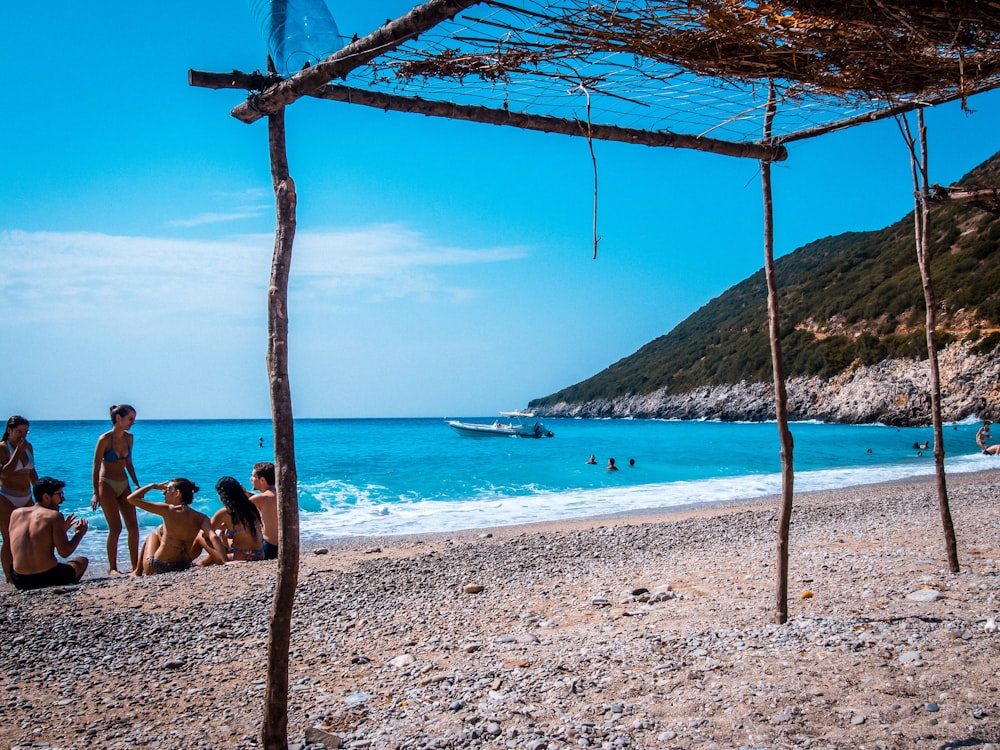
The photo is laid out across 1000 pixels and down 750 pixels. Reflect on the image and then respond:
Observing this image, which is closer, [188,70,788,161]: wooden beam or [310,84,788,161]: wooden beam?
[188,70,788,161]: wooden beam

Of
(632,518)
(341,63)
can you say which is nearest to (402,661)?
(341,63)

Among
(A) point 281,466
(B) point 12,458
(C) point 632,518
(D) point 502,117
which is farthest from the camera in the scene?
(C) point 632,518

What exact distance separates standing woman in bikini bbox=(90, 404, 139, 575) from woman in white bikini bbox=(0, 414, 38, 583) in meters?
0.68

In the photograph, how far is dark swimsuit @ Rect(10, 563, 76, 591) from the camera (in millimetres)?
6468

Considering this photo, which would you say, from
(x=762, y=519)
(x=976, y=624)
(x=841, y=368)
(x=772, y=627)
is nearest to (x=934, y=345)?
(x=976, y=624)

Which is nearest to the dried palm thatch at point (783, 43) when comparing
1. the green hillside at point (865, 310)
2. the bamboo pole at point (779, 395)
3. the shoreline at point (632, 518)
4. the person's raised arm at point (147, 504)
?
the bamboo pole at point (779, 395)

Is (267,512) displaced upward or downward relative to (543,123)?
downward

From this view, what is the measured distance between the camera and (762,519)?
1100cm

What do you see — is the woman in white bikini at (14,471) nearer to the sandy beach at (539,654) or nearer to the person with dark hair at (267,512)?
the sandy beach at (539,654)

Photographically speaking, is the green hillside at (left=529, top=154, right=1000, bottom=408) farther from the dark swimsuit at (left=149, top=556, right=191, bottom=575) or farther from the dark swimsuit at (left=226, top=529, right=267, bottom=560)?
the dark swimsuit at (left=149, top=556, right=191, bottom=575)

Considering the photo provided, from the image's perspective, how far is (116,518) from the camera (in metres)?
7.69

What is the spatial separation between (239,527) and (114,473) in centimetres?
149

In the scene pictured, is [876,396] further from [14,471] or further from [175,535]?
[14,471]

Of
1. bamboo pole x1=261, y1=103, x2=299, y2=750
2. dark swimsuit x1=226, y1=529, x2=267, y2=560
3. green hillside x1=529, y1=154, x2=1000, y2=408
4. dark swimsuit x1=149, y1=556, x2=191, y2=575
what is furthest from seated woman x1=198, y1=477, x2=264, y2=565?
green hillside x1=529, y1=154, x2=1000, y2=408
